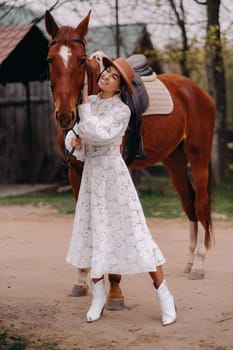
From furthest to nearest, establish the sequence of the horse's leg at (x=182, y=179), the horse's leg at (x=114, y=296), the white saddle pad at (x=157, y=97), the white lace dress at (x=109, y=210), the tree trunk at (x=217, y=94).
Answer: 1. the tree trunk at (x=217, y=94)
2. the horse's leg at (x=182, y=179)
3. the white saddle pad at (x=157, y=97)
4. the horse's leg at (x=114, y=296)
5. the white lace dress at (x=109, y=210)

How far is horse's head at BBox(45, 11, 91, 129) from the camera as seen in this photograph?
4.18m

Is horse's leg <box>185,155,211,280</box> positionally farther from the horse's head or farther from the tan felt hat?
the horse's head

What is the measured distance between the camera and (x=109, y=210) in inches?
174

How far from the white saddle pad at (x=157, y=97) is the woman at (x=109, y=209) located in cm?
125

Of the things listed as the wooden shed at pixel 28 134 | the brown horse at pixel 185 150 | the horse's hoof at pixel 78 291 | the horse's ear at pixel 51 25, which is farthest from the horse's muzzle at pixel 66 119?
the wooden shed at pixel 28 134

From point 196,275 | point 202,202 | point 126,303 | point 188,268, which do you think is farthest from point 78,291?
point 202,202

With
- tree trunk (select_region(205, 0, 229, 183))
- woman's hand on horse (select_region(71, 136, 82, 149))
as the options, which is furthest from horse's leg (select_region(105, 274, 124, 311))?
tree trunk (select_region(205, 0, 229, 183))

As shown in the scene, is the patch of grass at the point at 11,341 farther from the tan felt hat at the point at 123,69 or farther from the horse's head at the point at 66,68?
the tan felt hat at the point at 123,69

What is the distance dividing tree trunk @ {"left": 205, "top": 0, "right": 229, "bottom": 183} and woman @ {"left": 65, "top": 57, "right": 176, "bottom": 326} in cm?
890

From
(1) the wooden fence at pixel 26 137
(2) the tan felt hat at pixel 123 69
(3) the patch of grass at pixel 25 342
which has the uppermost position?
(2) the tan felt hat at pixel 123 69

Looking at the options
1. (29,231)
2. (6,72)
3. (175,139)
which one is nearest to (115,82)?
(175,139)

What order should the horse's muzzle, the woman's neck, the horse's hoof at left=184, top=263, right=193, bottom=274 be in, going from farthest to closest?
the horse's hoof at left=184, top=263, right=193, bottom=274 → the woman's neck → the horse's muzzle

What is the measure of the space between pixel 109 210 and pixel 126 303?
36.0 inches

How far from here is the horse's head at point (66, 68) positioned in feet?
13.7
